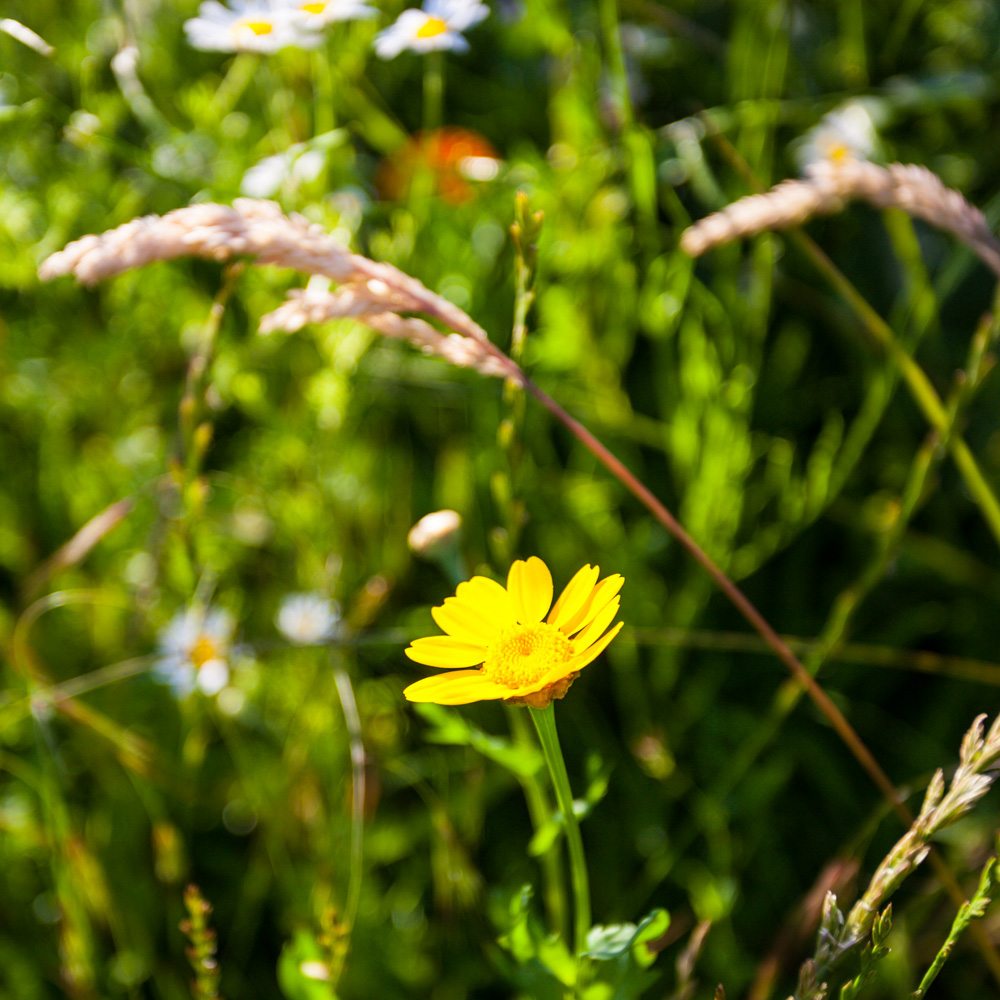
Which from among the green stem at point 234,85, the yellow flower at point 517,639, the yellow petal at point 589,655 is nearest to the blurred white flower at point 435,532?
the yellow flower at point 517,639

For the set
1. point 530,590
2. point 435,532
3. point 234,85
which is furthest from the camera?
point 234,85

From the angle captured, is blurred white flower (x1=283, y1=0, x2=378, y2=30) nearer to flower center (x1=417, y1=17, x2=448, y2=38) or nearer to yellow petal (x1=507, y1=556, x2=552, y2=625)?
flower center (x1=417, y1=17, x2=448, y2=38)

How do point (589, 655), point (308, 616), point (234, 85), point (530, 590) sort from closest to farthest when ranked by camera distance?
point (589, 655) < point (530, 590) < point (308, 616) < point (234, 85)

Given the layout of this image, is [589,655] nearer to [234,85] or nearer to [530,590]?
[530,590]

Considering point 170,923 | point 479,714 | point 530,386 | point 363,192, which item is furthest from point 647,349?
point 170,923

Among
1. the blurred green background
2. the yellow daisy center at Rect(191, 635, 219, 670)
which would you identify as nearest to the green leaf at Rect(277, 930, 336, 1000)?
the blurred green background

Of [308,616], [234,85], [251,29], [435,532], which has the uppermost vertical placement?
[251,29]

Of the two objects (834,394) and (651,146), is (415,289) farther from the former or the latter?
(834,394)

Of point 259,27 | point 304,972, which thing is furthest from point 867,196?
point 304,972
